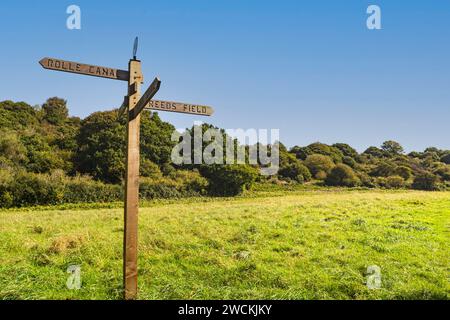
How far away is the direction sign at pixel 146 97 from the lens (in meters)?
4.73

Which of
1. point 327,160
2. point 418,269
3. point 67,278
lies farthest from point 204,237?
point 327,160

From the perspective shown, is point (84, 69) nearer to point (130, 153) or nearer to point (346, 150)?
point (130, 153)

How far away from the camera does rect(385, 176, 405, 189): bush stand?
48.4 meters

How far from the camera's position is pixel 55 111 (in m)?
50.2

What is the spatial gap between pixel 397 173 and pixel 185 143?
31.6 m

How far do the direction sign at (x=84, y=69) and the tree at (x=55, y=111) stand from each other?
1850 inches

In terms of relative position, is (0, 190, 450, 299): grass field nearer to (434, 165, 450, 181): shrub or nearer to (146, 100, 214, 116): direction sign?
(146, 100, 214, 116): direction sign

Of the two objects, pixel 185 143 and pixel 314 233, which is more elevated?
pixel 185 143

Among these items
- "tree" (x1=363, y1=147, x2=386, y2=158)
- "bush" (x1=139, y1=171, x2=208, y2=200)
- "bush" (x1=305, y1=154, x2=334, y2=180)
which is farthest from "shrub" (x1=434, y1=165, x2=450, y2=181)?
"bush" (x1=139, y1=171, x2=208, y2=200)

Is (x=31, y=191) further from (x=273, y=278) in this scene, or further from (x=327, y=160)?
(x=327, y=160)

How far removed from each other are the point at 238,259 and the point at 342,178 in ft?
141

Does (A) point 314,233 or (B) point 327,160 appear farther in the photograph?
(B) point 327,160

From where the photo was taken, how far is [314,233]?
37.0 feet

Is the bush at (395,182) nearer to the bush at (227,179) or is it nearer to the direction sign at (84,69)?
the bush at (227,179)
